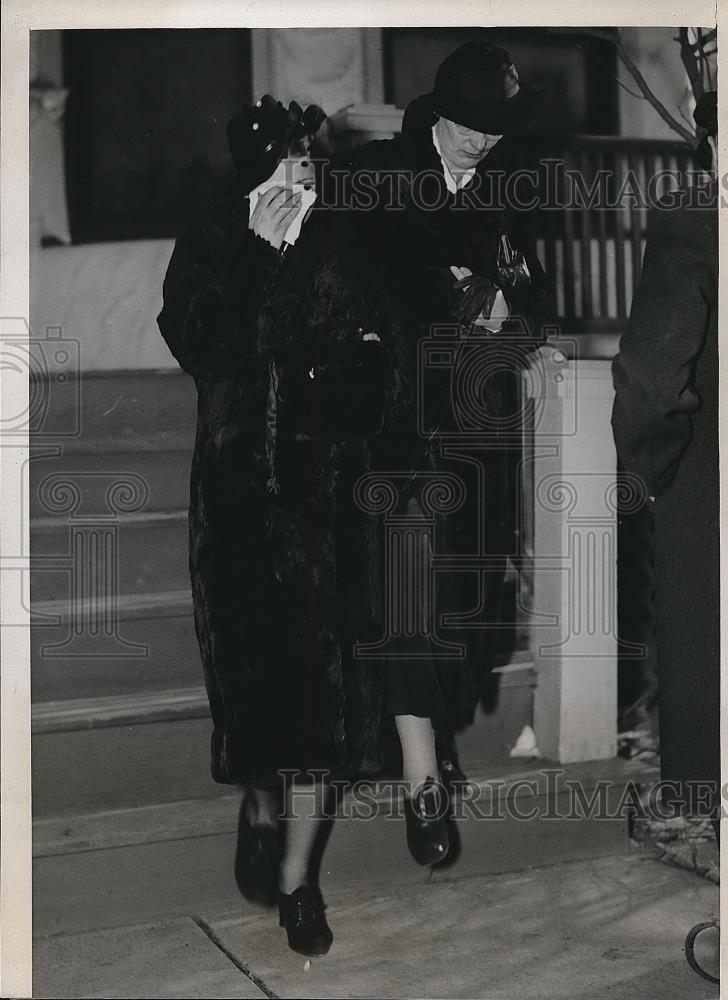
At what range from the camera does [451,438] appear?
263cm

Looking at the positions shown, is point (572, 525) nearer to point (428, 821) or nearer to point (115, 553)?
point (428, 821)

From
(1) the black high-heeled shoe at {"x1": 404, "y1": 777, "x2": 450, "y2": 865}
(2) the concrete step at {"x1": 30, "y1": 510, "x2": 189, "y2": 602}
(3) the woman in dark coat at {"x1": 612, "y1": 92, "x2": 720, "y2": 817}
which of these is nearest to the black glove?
(3) the woman in dark coat at {"x1": 612, "y1": 92, "x2": 720, "y2": 817}

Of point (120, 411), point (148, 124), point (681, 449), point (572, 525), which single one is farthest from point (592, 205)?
point (120, 411)

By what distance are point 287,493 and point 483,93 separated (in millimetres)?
956

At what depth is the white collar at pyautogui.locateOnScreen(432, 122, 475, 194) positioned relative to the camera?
2557 millimetres

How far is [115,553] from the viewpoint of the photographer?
2.55 meters

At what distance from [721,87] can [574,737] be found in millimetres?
1515

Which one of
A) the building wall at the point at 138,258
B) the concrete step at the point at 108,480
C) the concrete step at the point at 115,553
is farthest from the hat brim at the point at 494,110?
the concrete step at the point at 115,553

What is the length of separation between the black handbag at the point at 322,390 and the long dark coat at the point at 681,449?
0.52 metres

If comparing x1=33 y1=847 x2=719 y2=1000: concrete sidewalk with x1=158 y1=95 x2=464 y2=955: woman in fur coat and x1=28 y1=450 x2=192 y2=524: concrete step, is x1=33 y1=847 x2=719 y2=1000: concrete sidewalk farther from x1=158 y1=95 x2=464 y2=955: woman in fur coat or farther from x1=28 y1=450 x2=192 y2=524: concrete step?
x1=28 y1=450 x2=192 y2=524: concrete step

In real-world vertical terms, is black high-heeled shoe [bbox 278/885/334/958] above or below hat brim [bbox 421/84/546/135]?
below

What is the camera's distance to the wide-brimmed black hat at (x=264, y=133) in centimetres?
251

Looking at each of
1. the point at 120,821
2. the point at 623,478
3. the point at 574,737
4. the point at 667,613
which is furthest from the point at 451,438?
the point at 120,821

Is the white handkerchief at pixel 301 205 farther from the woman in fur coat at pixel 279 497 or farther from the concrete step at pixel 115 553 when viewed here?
the concrete step at pixel 115 553
